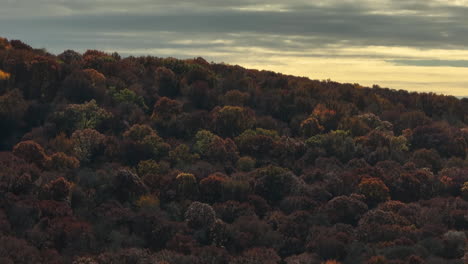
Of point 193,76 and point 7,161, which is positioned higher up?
point 193,76

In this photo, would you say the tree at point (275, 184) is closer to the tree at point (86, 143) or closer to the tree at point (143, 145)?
the tree at point (143, 145)

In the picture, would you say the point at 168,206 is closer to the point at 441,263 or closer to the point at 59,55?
the point at 441,263

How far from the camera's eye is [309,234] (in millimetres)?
78062

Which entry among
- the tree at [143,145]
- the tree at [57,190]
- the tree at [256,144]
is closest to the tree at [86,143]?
the tree at [143,145]

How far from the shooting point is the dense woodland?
73250 millimetres

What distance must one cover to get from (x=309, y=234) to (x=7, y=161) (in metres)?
36.0

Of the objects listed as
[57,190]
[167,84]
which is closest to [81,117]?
[167,84]

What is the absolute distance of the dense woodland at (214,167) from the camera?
73.2m

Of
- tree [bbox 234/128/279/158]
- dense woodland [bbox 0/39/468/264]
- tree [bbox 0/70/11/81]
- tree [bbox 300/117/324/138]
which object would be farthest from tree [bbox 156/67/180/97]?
tree [bbox 0/70/11/81]

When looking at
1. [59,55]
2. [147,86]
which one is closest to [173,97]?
[147,86]

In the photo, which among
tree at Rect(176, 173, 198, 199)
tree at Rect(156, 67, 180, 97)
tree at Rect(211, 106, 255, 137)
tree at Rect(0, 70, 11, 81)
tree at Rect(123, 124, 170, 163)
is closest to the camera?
tree at Rect(176, 173, 198, 199)

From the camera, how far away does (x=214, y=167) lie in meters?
97.8

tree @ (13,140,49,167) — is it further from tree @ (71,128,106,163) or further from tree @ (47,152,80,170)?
tree @ (71,128,106,163)

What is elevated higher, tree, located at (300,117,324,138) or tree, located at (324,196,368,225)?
→ tree, located at (300,117,324,138)
